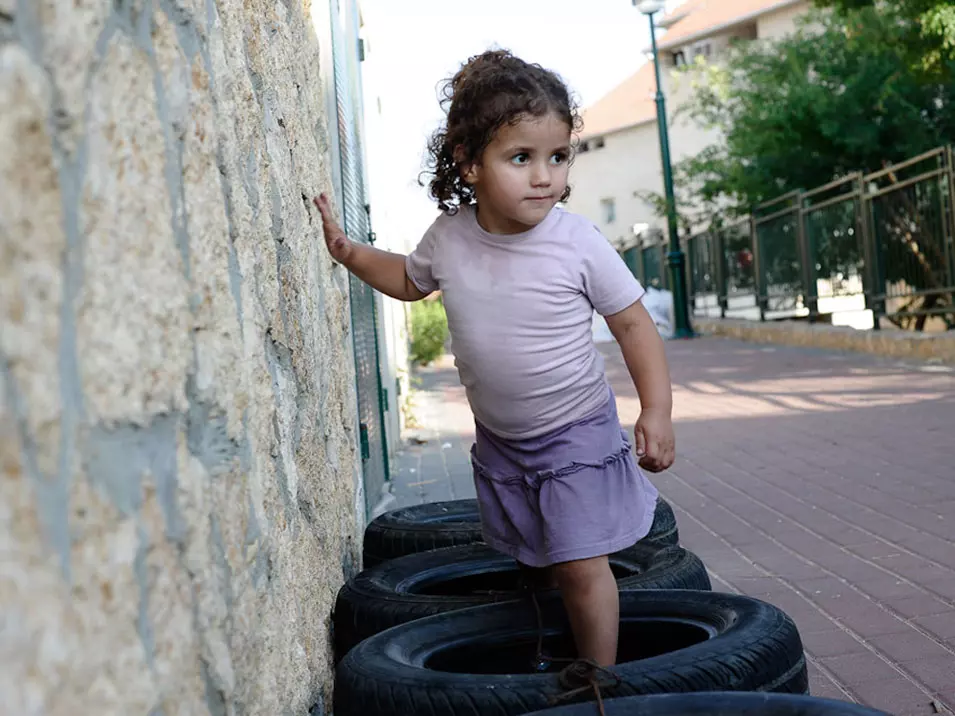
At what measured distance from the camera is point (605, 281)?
2732 millimetres

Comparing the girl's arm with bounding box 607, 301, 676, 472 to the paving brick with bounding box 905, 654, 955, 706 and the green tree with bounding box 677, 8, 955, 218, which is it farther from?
the green tree with bounding box 677, 8, 955, 218

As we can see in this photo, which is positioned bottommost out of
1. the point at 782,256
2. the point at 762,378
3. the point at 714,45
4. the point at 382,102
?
the point at 762,378

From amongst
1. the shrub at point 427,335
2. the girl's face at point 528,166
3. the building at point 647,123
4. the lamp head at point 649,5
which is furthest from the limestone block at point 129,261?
the building at point 647,123

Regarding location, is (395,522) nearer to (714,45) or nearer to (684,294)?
(684,294)

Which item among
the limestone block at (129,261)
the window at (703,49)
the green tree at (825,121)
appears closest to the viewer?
the limestone block at (129,261)

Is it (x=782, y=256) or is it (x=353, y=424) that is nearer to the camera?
(x=353, y=424)

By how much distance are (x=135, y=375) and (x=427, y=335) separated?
16.7 meters

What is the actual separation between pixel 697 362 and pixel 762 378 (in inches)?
131

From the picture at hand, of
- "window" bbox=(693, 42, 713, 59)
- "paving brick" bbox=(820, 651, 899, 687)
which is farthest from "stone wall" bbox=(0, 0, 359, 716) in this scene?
"window" bbox=(693, 42, 713, 59)

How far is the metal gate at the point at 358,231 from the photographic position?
5.01m

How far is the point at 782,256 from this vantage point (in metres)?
19.4

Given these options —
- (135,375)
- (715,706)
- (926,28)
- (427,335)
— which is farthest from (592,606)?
(427,335)

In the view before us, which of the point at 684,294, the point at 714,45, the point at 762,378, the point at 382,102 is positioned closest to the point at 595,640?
the point at 382,102

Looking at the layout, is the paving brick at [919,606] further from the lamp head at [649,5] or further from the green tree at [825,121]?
the lamp head at [649,5]
